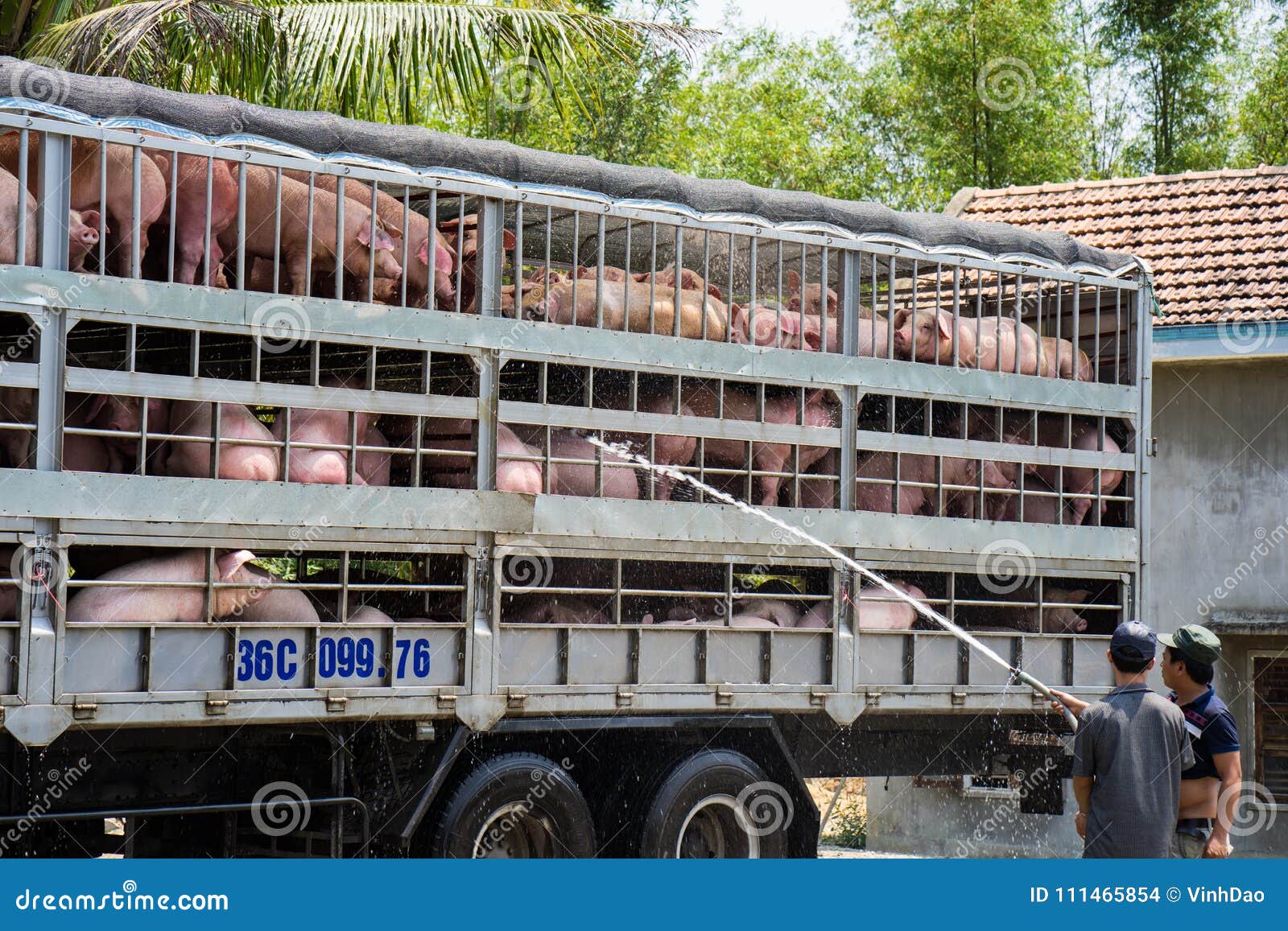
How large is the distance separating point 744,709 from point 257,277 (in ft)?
9.97

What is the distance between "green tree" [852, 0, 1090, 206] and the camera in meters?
24.8

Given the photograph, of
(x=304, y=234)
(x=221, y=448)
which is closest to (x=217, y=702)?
(x=221, y=448)

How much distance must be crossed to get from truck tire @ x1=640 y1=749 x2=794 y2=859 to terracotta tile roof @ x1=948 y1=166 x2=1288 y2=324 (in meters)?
6.55

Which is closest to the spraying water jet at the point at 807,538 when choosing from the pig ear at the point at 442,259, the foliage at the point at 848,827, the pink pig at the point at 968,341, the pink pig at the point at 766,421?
the pink pig at the point at 766,421

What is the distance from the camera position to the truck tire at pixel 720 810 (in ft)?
25.1

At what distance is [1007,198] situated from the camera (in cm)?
1548

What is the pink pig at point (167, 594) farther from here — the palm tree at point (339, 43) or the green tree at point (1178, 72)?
the green tree at point (1178, 72)

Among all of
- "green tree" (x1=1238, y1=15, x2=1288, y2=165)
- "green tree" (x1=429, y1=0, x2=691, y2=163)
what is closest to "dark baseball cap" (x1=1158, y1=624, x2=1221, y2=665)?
"green tree" (x1=429, y1=0, x2=691, y2=163)

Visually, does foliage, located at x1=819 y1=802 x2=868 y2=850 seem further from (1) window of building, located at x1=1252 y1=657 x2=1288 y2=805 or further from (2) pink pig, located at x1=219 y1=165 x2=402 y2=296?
(2) pink pig, located at x1=219 y1=165 x2=402 y2=296

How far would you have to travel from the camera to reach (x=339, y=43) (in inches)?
490

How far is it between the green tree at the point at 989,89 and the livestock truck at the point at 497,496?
16.2m

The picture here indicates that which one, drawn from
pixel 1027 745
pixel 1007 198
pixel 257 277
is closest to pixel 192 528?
pixel 257 277

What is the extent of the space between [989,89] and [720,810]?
63.3 ft

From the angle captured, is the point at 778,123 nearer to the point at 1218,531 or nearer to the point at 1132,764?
the point at 1218,531
